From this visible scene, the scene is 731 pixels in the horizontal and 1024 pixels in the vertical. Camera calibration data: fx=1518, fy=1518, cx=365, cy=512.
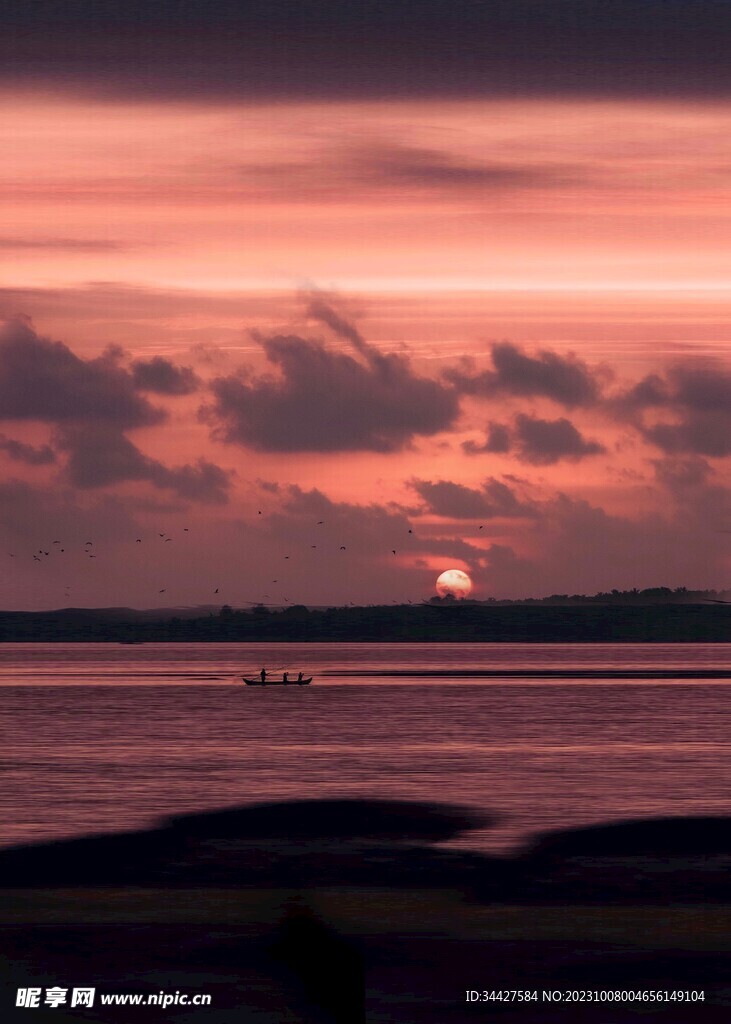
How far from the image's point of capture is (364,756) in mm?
72312

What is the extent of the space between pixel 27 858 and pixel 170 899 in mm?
8036

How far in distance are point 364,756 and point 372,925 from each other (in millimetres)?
44112

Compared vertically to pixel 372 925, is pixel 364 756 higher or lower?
higher

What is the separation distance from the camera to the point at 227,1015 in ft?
70.9

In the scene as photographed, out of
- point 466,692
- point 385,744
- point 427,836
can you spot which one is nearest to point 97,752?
point 385,744

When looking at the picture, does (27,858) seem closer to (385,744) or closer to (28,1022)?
(28,1022)

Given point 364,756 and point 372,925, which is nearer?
point 372,925

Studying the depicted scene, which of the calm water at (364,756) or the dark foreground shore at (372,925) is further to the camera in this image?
the calm water at (364,756)

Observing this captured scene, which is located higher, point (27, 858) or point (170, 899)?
point (27, 858)

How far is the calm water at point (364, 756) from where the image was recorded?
167 feet

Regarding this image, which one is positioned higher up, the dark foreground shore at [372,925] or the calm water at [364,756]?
the calm water at [364,756]

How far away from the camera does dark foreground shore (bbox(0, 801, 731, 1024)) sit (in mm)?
22250

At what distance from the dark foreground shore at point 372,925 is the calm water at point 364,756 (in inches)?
157

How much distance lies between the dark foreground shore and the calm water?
3.99 metres
